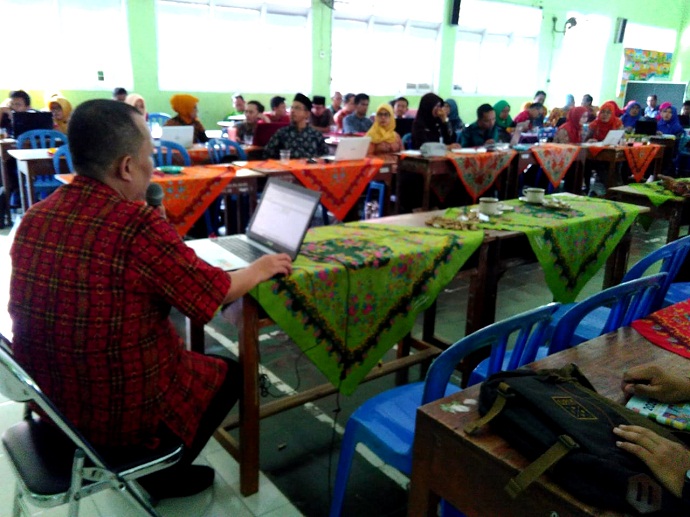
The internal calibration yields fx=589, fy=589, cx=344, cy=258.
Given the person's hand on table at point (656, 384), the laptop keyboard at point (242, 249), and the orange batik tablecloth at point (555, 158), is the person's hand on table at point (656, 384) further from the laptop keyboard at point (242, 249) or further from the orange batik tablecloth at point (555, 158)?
the orange batik tablecloth at point (555, 158)

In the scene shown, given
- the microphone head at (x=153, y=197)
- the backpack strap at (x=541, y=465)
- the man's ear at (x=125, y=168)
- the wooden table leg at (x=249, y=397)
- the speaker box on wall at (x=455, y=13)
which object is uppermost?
the speaker box on wall at (x=455, y=13)

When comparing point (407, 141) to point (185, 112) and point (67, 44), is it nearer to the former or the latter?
point (185, 112)

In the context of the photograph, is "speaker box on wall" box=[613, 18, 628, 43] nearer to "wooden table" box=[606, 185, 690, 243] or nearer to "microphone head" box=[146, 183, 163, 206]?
"wooden table" box=[606, 185, 690, 243]

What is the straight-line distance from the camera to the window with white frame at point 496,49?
1046 cm

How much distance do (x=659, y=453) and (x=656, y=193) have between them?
299 cm

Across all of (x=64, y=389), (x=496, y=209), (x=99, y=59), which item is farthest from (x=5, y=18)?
(x=64, y=389)

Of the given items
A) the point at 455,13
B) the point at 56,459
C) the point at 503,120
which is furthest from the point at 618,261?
the point at 455,13

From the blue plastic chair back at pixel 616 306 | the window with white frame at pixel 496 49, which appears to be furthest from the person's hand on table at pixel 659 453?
the window with white frame at pixel 496 49

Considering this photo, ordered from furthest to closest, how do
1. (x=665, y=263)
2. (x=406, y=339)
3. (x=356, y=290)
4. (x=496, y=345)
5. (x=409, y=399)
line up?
(x=406, y=339)
(x=665, y=263)
(x=356, y=290)
(x=409, y=399)
(x=496, y=345)

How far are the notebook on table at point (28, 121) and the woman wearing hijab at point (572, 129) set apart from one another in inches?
199

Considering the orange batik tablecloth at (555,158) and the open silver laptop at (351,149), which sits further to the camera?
the orange batik tablecloth at (555,158)

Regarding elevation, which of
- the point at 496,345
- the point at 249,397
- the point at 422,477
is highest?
the point at 496,345

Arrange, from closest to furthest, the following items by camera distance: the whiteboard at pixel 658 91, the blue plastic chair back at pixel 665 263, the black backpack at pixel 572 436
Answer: the black backpack at pixel 572 436 → the blue plastic chair back at pixel 665 263 → the whiteboard at pixel 658 91

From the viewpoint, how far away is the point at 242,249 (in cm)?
192
